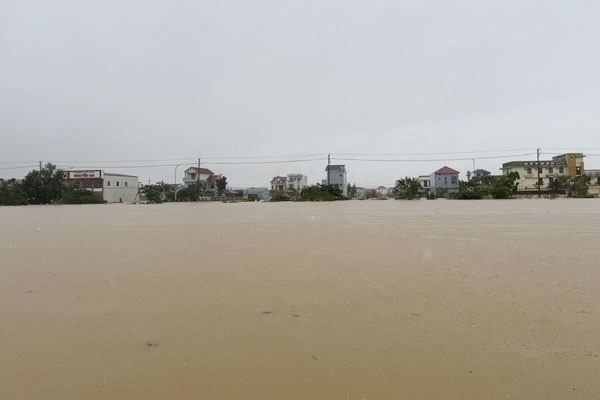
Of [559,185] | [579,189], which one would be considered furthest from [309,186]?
[559,185]

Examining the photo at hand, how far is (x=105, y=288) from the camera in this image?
2.93m

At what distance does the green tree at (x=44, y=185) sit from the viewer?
3045cm

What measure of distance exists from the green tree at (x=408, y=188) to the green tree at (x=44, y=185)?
28538 millimetres

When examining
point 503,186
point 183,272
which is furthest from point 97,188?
point 183,272

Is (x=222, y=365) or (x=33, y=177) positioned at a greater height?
(x=33, y=177)

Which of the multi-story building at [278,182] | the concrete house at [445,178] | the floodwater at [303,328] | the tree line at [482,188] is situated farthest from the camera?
the multi-story building at [278,182]

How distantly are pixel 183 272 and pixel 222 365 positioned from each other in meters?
1.98

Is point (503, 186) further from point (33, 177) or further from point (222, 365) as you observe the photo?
point (33, 177)

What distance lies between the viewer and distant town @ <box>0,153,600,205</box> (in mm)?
30266

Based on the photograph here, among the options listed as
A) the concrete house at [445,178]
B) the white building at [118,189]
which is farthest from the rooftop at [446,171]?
the white building at [118,189]

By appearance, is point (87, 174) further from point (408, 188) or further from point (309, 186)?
point (408, 188)

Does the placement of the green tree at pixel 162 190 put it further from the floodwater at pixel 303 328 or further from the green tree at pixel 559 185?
the green tree at pixel 559 185

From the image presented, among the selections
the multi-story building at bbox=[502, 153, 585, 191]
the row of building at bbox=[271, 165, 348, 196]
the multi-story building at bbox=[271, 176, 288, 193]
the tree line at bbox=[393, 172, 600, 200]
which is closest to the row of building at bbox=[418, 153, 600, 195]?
the multi-story building at bbox=[502, 153, 585, 191]

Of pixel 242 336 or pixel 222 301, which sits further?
pixel 222 301
